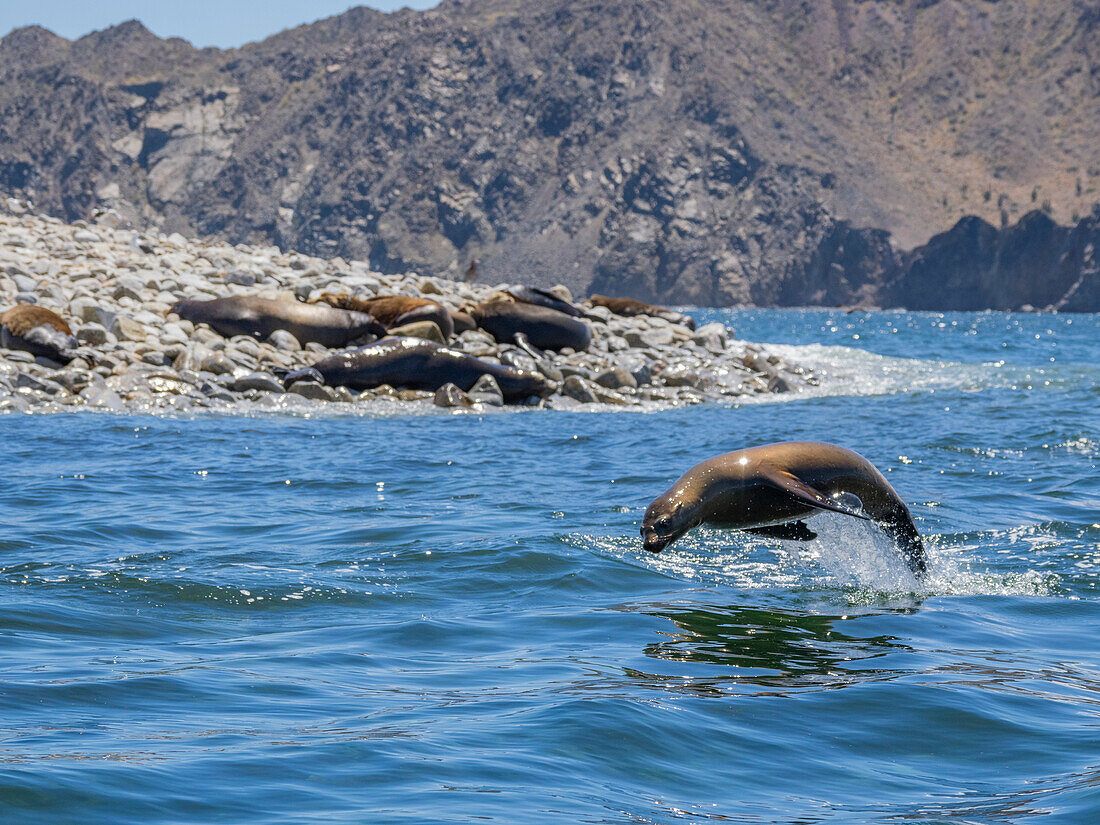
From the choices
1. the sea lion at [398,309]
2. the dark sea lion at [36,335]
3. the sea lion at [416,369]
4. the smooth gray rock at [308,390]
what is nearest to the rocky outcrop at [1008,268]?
the sea lion at [398,309]

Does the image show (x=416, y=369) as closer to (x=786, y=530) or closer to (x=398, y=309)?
(x=398, y=309)

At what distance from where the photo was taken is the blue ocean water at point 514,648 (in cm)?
371

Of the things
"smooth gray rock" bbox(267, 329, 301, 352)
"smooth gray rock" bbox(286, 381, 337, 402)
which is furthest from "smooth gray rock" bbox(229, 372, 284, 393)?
"smooth gray rock" bbox(267, 329, 301, 352)

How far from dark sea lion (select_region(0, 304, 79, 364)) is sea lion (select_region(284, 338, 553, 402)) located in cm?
332

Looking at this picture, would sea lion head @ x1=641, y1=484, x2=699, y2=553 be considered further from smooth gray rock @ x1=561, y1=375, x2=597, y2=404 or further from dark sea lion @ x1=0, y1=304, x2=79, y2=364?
dark sea lion @ x1=0, y1=304, x2=79, y2=364

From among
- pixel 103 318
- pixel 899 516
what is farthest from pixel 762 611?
pixel 103 318

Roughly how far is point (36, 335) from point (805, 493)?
1259 cm

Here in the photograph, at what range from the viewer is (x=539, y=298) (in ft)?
69.1

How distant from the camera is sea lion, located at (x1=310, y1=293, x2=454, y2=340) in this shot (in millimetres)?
18406

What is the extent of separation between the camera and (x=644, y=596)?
6785mm

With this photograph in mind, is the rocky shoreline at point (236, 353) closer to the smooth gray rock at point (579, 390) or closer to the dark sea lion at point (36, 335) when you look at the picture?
the smooth gray rock at point (579, 390)

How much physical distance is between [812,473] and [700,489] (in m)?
0.67

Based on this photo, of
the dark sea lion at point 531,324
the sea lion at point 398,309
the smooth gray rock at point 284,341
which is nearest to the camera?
the smooth gray rock at point 284,341

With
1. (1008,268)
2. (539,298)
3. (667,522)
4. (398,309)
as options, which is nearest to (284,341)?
(398,309)
